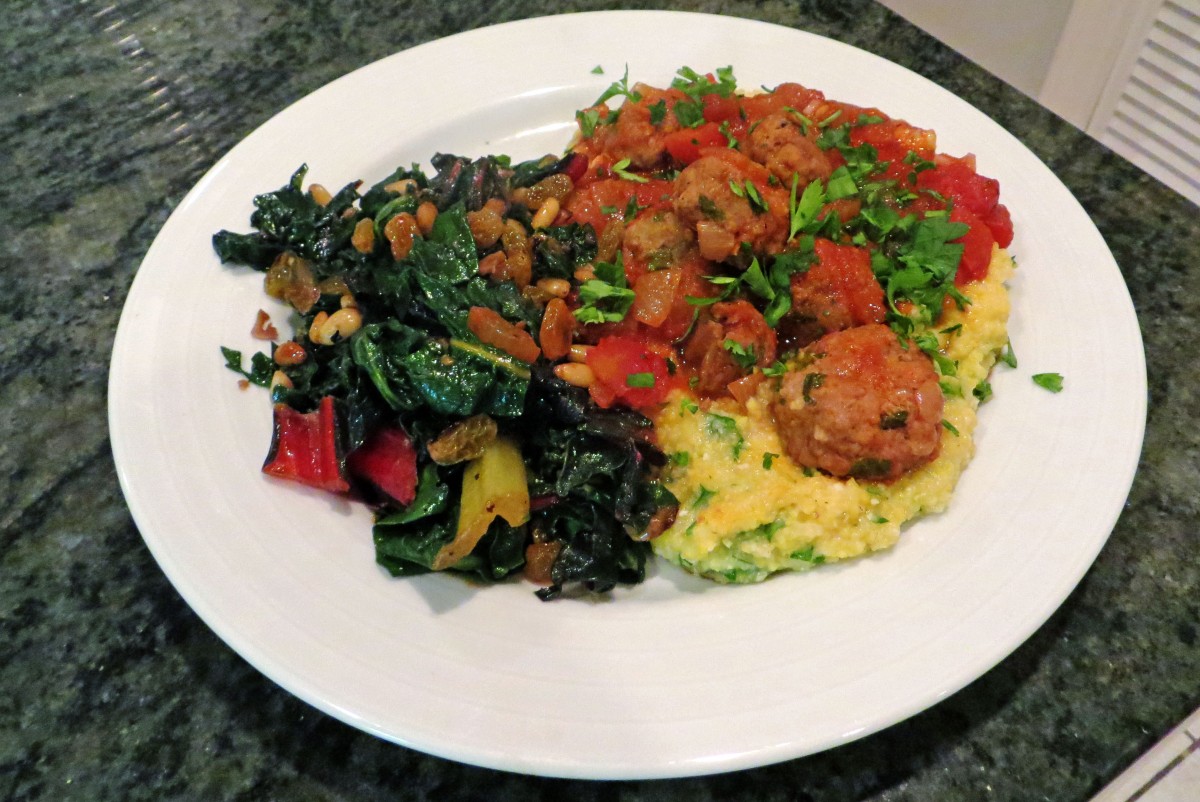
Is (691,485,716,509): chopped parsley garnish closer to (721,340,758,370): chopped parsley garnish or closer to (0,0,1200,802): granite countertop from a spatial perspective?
(721,340,758,370): chopped parsley garnish

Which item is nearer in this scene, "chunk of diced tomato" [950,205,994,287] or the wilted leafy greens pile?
the wilted leafy greens pile

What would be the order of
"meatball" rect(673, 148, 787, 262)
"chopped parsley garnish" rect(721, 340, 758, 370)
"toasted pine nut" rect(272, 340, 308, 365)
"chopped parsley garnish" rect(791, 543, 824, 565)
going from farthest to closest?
"toasted pine nut" rect(272, 340, 308, 365) → "meatball" rect(673, 148, 787, 262) → "chopped parsley garnish" rect(721, 340, 758, 370) → "chopped parsley garnish" rect(791, 543, 824, 565)

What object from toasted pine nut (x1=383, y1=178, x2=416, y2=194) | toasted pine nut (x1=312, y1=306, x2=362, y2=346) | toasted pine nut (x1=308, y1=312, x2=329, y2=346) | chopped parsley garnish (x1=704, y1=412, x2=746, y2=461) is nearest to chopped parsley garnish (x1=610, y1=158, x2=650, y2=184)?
toasted pine nut (x1=383, y1=178, x2=416, y2=194)

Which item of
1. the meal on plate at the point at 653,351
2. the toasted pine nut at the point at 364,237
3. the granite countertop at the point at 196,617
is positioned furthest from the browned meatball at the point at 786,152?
the granite countertop at the point at 196,617

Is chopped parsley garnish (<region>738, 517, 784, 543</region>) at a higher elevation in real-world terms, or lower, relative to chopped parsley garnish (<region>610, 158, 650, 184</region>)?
A: lower

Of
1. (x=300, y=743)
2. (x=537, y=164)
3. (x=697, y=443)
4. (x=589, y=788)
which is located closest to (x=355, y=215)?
(x=537, y=164)

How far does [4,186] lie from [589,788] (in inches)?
197

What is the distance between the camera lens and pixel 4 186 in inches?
198

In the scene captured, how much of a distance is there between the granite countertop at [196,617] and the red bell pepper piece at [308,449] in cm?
72

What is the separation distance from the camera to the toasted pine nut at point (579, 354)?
3559 millimetres

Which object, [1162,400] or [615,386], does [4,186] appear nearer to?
[615,386]

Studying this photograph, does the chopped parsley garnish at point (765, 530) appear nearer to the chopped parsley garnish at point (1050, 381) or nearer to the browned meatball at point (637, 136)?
the chopped parsley garnish at point (1050, 381)

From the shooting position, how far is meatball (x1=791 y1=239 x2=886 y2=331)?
3574 mm

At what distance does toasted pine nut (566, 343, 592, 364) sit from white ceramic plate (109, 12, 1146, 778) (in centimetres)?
99
